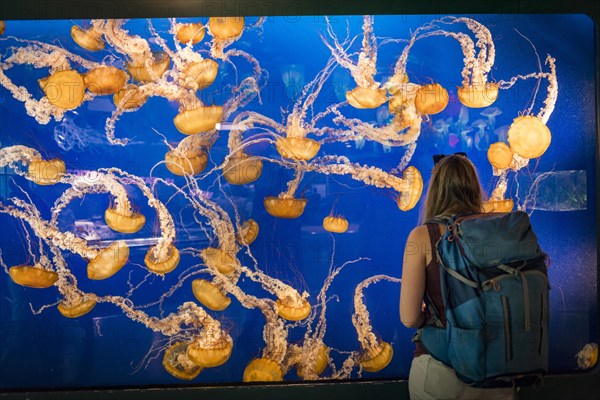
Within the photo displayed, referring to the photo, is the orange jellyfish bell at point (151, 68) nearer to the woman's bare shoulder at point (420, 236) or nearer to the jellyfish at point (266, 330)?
the jellyfish at point (266, 330)

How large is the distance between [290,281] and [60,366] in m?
1.17

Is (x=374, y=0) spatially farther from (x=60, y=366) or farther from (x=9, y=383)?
(x=9, y=383)

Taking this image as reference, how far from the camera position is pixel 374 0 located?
9.53 feet

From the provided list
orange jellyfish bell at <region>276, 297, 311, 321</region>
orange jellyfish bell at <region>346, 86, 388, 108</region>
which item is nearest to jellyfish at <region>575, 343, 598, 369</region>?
orange jellyfish bell at <region>276, 297, 311, 321</region>

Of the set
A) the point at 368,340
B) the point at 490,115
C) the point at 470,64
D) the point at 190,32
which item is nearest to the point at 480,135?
→ the point at 490,115

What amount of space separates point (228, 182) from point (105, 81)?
0.75m

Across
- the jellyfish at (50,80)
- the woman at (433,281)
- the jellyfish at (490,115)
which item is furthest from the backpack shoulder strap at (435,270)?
the jellyfish at (50,80)

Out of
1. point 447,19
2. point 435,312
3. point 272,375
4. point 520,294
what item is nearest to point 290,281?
point 272,375

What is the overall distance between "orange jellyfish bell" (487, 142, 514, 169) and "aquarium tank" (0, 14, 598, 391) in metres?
0.01

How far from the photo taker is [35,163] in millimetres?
2836

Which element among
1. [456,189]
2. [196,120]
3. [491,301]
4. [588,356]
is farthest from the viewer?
[588,356]

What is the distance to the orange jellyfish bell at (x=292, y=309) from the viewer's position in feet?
9.45

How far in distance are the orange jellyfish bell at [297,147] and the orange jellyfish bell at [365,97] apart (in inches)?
10.5

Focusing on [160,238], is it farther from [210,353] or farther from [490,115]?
[490,115]
